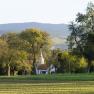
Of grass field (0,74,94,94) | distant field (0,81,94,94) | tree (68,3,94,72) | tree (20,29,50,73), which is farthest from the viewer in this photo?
tree (20,29,50,73)

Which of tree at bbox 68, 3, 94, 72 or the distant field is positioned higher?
tree at bbox 68, 3, 94, 72

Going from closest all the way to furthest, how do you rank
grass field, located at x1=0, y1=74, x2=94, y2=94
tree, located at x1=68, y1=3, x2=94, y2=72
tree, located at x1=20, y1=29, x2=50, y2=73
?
grass field, located at x1=0, y1=74, x2=94, y2=94
tree, located at x1=68, y1=3, x2=94, y2=72
tree, located at x1=20, y1=29, x2=50, y2=73

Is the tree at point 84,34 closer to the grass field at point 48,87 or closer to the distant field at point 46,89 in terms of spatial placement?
the grass field at point 48,87

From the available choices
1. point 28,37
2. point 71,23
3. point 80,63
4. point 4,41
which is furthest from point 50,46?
point 71,23

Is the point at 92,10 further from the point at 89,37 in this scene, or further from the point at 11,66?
the point at 11,66

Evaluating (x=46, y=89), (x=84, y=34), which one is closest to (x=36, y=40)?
(x=84, y=34)

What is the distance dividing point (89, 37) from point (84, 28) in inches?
76.5

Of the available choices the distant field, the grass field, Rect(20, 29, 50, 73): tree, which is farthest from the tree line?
the distant field

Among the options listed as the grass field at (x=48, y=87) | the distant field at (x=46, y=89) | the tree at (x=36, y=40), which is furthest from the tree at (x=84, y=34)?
the tree at (x=36, y=40)

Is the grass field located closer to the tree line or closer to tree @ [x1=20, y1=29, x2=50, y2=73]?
the tree line

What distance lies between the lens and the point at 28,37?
148 m

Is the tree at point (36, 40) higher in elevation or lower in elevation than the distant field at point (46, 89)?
higher

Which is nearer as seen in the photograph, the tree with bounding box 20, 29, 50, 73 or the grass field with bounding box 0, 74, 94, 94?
the grass field with bounding box 0, 74, 94, 94

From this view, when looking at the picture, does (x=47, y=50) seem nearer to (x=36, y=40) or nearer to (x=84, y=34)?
(x=36, y=40)
